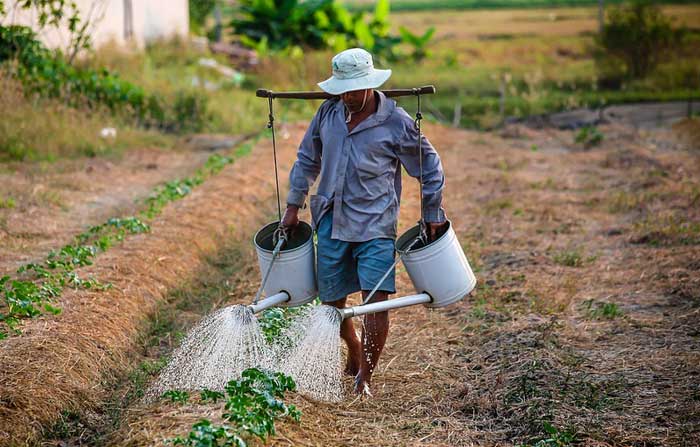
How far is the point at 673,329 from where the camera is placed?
5570 millimetres

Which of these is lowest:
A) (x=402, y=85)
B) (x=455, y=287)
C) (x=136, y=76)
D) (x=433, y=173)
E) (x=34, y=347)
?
(x=402, y=85)

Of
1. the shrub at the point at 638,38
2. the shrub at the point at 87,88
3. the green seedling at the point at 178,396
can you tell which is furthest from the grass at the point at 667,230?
the shrub at the point at 638,38

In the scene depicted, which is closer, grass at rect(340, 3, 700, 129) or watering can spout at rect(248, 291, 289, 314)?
watering can spout at rect(248, 291, 289, 314)

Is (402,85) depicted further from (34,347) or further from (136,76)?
(34,347)

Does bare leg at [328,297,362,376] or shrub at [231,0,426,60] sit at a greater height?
bare leg at [328,297,362,376]

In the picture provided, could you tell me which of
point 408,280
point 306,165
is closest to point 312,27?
point 408,280

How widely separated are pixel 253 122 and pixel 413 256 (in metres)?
10.8

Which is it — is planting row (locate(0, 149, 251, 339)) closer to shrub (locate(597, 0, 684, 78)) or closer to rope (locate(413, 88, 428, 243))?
rope (locate(413, 88, 428, 243))

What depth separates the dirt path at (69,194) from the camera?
24.7ft

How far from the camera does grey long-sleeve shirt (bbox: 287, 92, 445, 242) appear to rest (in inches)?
172

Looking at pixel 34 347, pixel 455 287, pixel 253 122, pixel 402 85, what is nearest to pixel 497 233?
pixel 455 287

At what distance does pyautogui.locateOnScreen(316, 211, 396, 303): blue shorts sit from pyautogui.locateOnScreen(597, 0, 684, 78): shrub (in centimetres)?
1648

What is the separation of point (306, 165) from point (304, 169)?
0.07ft

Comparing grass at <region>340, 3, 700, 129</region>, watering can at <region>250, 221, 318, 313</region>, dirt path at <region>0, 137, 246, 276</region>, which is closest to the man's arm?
watering can at <region>250, 221, 318, 313</region>
